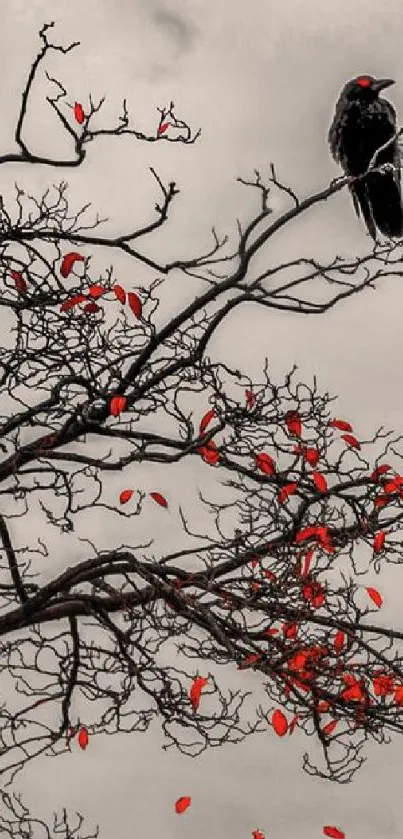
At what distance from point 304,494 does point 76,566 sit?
7.97 ft

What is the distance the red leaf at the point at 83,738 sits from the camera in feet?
38.9

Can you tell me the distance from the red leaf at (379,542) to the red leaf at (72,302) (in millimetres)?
3759

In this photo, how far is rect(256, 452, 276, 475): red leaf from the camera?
1102 centimetres

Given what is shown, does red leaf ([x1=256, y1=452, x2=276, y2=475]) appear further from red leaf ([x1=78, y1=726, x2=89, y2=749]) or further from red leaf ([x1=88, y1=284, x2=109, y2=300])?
red leaf ([x1=78, y1=726, x2=89, y2=749])

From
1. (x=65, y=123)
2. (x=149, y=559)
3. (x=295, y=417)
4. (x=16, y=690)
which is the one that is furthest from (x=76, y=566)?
(x=65, y=123)

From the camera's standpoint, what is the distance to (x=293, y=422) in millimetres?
10922

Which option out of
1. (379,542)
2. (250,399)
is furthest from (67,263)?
(379,542)

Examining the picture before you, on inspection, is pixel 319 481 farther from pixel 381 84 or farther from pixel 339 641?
pixel 381 84

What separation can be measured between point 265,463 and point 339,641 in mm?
1877

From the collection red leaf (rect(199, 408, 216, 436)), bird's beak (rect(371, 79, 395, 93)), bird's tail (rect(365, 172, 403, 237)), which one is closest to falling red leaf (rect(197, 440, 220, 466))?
red leaf (rect(199, 408, 216, 436))

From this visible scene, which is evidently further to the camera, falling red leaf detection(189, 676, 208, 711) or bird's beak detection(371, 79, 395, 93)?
bird's beak detection(371, 79, 395, 93)

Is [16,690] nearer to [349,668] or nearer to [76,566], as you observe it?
[76,566]

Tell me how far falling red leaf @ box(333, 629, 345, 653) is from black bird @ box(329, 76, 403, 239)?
19.2 ft

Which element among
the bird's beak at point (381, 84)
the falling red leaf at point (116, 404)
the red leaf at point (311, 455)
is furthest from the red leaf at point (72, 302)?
the bird's beak at point (381, 84)
